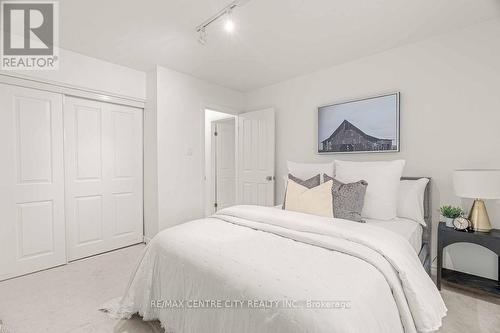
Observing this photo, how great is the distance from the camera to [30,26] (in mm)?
2260

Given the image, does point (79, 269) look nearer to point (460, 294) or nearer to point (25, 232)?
point (25, 232)

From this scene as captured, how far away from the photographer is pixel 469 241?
76.3 inches

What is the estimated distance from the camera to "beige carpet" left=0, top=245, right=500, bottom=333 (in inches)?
65.9

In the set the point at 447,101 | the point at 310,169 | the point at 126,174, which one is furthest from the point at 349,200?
the point at 126,174

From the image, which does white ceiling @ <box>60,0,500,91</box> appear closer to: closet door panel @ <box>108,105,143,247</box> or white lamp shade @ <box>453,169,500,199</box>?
closet door panel @ <box>108,105,143,247</box>

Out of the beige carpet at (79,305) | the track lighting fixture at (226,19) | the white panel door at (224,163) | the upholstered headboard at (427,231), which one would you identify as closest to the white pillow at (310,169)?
the upholstered headboard at (427,231)

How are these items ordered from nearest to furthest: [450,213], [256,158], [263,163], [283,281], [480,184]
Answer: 1. [283,281]
2. [480,184]
3. [450,213]
4. [263,163]
5. [256,158]

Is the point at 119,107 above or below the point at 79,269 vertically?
above

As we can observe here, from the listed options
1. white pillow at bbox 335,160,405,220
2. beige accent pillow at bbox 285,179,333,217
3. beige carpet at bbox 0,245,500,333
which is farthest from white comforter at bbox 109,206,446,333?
white pillow at bbox 335,160,405,220

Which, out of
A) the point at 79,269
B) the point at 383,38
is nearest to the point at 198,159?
the point at 79,269

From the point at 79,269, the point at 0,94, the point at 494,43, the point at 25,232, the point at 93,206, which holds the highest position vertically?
the point at 494,43

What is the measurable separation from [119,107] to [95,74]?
450mm

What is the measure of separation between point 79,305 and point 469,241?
3146 mm

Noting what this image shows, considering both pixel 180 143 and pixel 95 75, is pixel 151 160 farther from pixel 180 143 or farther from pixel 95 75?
pixel 95 75
